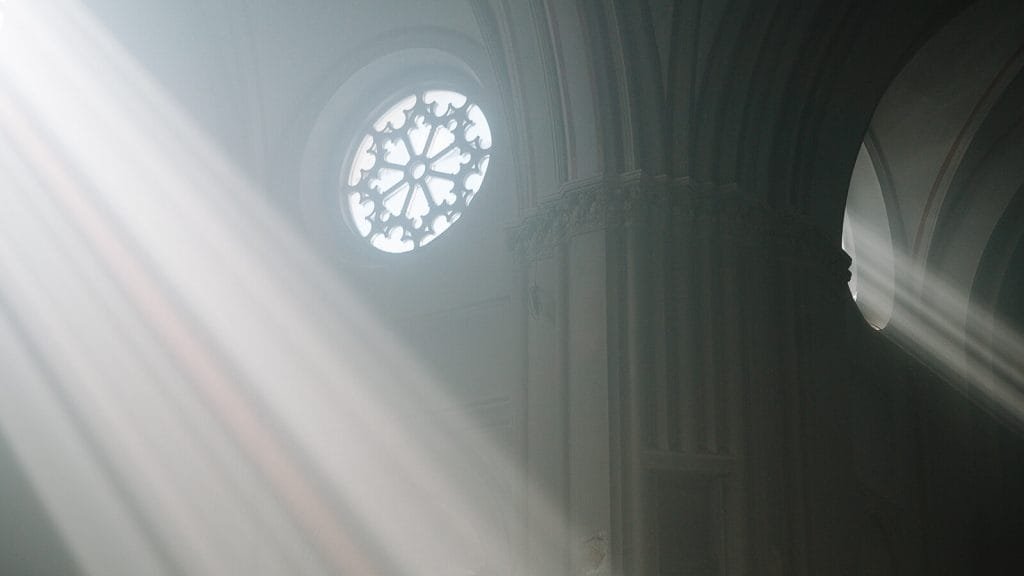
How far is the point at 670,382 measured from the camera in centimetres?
993

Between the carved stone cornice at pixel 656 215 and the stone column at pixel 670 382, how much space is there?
0.04 ft

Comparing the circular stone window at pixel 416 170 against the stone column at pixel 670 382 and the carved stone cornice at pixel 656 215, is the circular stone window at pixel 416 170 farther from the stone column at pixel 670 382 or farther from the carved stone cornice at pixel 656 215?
the stone column at pixel 670 382

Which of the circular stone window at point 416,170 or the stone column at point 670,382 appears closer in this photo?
the stone column at point 670,382

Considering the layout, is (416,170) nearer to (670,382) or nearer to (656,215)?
(656,215)

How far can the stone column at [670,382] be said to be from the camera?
31.6 ft

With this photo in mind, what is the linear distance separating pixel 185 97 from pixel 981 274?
8.79m

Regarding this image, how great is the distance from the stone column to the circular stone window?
244 cm

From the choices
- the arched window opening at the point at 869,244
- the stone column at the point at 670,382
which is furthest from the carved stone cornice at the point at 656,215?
the arched window opening at the point at 869,244

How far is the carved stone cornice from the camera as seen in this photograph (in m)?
10.2

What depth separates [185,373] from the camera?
13.2 meters

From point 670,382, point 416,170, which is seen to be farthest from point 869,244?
point 670,382

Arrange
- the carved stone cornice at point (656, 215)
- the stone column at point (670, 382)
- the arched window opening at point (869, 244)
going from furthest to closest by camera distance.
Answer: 1. the arched window opening at point (869, 244)
2. the carved stone cornice at point (656, 215)
3. the stone column at point (670, 382)

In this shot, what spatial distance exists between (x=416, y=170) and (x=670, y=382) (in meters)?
4.62

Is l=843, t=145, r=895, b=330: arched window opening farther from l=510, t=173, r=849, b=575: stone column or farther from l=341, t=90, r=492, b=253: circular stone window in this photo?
l=341, t=90, r=492, b=253: circular stone window
